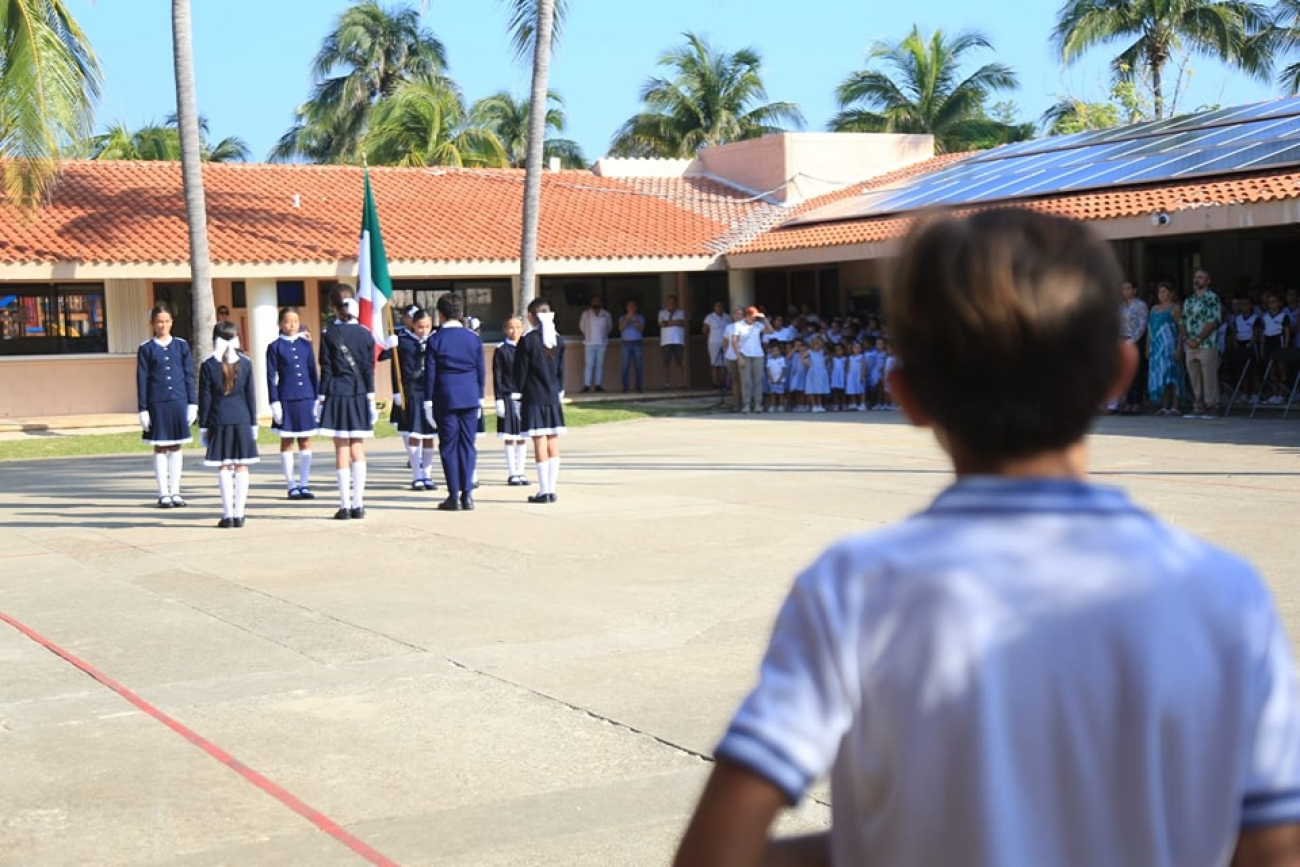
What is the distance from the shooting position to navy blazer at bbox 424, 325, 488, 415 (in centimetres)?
1368

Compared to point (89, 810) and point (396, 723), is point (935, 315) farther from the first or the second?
point (396, 723)

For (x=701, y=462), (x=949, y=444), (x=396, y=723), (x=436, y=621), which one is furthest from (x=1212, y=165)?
(x=949, y=444)

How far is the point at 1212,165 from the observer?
76.6 feet

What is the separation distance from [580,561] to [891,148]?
26991 millimetres

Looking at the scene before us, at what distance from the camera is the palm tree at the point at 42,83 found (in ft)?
69.3

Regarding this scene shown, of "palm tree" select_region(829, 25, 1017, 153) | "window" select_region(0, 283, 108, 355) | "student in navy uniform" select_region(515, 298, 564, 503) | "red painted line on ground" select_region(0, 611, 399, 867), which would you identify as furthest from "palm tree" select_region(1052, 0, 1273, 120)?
"red painted line on ground" select_region(0, 611, 399, 867)

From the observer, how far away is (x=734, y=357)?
1057 inches

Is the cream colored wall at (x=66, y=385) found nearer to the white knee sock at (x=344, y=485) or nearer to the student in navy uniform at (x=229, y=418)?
the student in navy uniform at (x=229, y=418)

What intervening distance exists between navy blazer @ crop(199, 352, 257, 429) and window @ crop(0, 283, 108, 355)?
14.5m

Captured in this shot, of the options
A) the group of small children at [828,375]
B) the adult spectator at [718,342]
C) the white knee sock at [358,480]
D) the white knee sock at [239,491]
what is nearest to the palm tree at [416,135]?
the adult spectator at [718,342]

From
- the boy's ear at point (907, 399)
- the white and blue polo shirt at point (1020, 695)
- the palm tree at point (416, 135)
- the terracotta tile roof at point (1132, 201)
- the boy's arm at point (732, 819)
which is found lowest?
the boy's arm at point (732, 819)

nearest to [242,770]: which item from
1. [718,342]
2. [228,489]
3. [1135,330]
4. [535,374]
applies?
[228,489]

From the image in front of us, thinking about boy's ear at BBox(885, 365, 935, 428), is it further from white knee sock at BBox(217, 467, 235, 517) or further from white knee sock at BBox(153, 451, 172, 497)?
white knee sock at BBox(153, 451, 172, 497)

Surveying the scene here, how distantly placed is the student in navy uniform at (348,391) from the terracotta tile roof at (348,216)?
13187 millimetres
